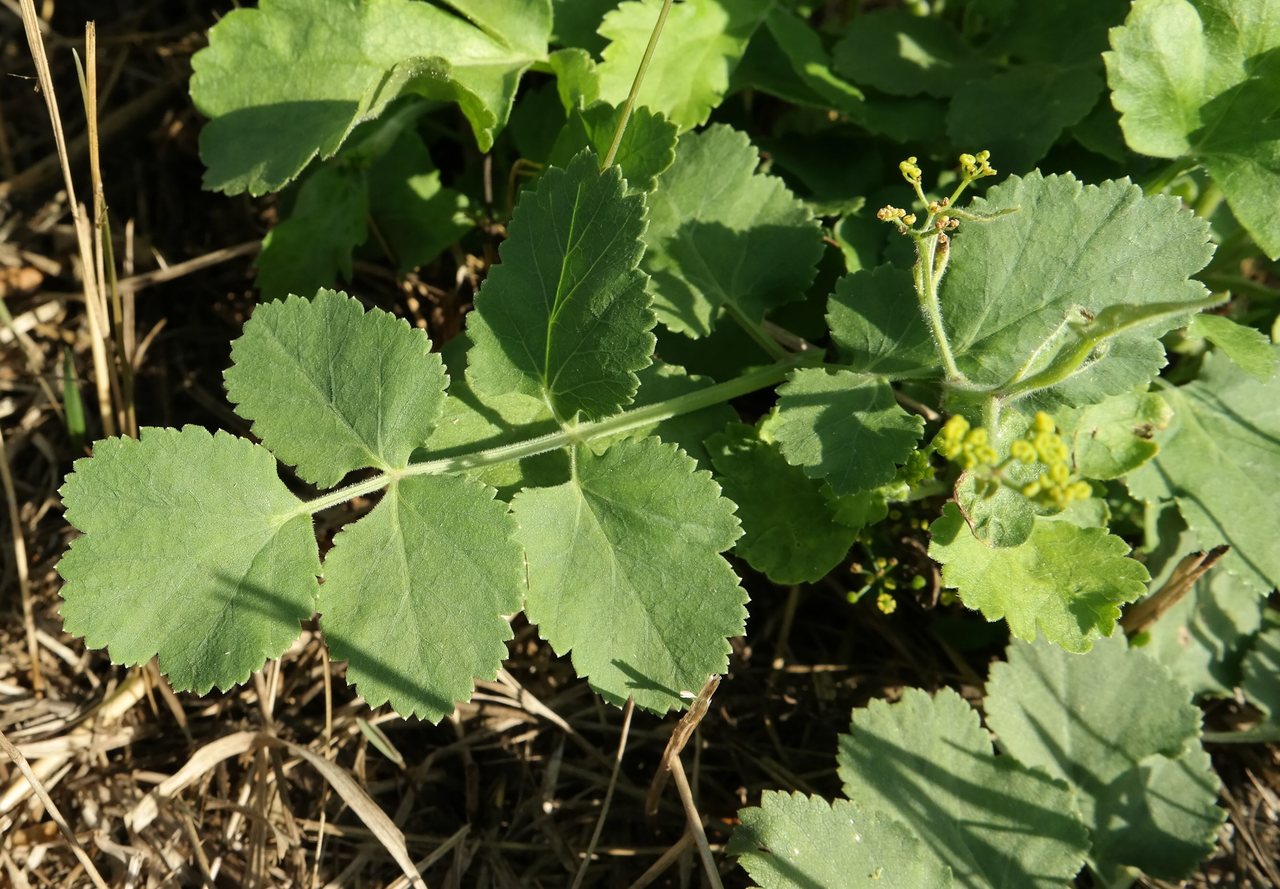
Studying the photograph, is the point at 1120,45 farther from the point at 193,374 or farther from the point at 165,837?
the point at 165,837

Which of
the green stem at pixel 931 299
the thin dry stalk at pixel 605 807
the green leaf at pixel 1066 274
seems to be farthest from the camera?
the thin dry stalk at pixel 605 807

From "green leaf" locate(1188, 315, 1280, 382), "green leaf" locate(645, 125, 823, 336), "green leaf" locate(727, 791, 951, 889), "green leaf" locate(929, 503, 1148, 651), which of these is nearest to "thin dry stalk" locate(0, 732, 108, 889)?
"green leaf" locate(727, 791, 951, 889)

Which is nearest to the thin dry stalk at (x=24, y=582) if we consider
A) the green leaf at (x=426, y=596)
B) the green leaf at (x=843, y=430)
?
the green leaf at (x=426, y=596)

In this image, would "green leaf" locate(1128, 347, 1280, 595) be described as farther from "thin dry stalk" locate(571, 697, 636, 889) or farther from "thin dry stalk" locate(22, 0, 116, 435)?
"thin dry stalk" locate(22, 0, 116, 435)

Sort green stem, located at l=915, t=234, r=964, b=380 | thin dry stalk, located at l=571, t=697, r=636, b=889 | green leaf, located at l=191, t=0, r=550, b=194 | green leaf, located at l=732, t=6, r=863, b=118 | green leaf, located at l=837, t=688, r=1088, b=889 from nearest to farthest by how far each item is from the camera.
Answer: green stem, located at l=915, t=234, r=964, b=380, green leaf, located at l=837, t=688, r=1088, b=889, thin dry stalk, located at l=571, t=697, r=636, b=889, green leaf, located at l=191, t=0, r=550, b=194, green leaf, located at l=732, t=6, r=863, b=118

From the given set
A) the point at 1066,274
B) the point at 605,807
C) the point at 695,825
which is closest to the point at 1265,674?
the point at 1066,274

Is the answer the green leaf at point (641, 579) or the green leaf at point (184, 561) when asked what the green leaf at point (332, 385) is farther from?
the green leaf at point (641, 579)
